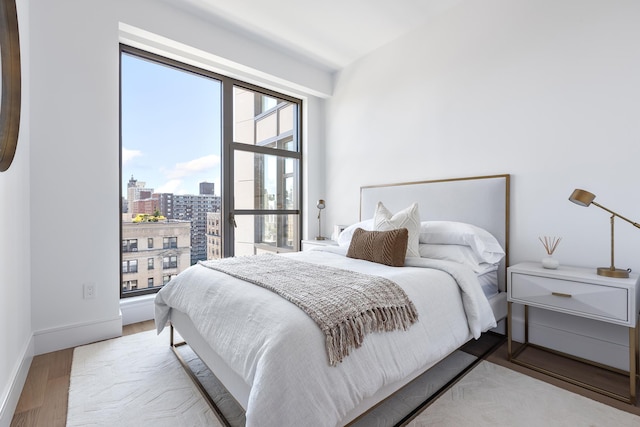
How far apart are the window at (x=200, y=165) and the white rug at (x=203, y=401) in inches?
46.5

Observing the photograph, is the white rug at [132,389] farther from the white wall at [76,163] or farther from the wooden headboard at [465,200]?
the wooden headboard at [465,200]

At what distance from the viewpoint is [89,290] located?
2375 mm

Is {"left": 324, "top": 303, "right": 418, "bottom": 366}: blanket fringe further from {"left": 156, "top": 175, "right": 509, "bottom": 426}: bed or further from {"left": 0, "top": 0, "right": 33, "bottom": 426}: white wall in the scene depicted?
{"left": 0, "top": 0, "right": 33, "bottom": 426}: white wall

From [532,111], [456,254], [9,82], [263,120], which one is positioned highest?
[263,120]

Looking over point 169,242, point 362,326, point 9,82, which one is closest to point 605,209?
point 362,326

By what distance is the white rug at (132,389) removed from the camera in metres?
1.49

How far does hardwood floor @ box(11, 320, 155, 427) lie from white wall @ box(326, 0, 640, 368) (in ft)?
10.1

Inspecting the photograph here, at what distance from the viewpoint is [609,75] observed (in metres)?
2.01

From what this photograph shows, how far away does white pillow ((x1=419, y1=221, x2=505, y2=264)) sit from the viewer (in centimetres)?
219

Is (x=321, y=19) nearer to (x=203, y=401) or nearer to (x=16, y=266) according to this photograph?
(x=16, y=266)

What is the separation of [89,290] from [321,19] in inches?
125

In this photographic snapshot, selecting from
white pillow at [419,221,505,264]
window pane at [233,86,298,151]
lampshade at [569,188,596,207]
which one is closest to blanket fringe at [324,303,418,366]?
white pillow at [419,221,505,264]

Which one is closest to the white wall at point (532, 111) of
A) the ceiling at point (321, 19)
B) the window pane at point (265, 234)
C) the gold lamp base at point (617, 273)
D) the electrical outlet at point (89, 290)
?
the ceiling at point (321, 19)

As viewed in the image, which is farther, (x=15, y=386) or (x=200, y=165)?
(x=200, y=165)
